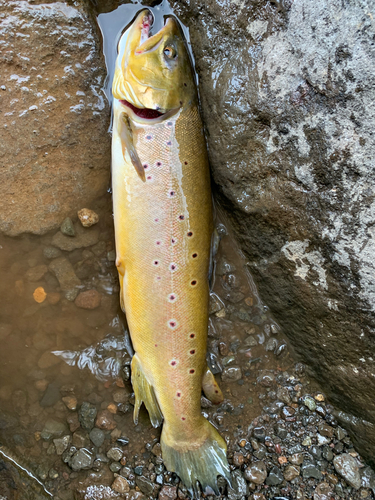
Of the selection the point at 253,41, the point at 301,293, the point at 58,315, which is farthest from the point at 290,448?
the point at 253,41

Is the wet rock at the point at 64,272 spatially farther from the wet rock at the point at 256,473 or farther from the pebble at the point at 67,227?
the wet rock at the point at 256,473

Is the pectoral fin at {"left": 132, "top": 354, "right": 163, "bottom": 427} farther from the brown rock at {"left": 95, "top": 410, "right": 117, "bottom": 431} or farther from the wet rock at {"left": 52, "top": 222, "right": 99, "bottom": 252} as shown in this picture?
the wet rock at {"left": 52, "top": 222, "right": 99, "bottom": 252}

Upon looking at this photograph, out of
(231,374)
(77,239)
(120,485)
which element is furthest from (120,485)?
(77,239)

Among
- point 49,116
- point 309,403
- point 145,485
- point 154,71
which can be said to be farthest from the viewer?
point 309,403

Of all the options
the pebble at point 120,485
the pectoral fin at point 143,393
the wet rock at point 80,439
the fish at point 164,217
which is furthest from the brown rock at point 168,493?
the wet rock at point 80,439

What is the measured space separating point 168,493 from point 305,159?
2.24m

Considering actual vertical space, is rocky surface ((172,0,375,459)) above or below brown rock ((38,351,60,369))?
above

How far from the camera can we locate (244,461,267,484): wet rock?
2.36 m

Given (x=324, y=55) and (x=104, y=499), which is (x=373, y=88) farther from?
(x=104, y=499)

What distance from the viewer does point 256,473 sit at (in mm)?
2373

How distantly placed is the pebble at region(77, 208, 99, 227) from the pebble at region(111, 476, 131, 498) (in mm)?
1664

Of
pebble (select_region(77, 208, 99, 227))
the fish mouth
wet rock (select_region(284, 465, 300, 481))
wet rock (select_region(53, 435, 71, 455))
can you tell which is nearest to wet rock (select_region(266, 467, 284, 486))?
wet rock (select_region(284, 465, 300, 481))

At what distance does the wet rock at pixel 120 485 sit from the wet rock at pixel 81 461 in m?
0.19

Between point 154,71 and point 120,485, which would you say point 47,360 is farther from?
point 154,71
